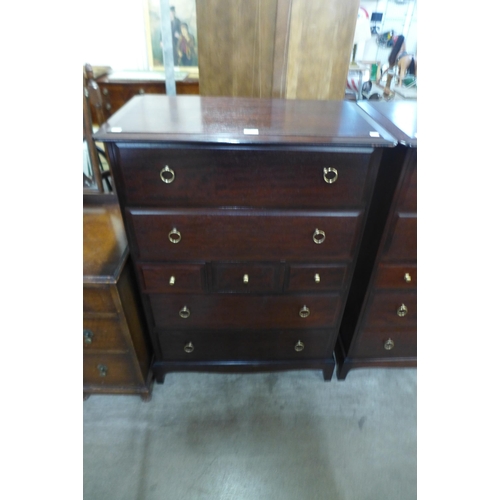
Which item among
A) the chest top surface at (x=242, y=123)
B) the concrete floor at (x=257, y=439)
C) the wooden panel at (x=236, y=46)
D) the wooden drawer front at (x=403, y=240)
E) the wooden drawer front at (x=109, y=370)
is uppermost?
the wooden panel at (x=236, y=46)

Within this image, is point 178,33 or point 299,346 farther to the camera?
point 178,33

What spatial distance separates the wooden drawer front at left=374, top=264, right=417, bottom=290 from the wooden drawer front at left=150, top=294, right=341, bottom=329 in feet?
0.55

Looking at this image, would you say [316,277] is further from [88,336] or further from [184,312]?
[88,336]

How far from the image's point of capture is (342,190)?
0.95 m

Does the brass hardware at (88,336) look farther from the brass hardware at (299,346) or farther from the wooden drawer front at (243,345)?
the brass hardware at (299,346)

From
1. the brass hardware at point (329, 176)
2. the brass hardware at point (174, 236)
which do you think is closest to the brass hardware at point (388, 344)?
the brass hardware at point (329, 176)

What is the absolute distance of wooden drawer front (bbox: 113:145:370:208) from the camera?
34.8 inches

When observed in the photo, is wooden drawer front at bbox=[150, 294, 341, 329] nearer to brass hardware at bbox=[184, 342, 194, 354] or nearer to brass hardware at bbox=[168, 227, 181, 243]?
brass hardware at bbox=[184, 342, 194, 354]

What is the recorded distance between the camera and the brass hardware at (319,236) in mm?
1018

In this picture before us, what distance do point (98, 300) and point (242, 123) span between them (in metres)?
0.74

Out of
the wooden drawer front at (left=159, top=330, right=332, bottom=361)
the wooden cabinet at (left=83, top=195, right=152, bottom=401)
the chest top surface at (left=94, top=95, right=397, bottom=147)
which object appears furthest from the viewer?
the wooden drawer front at (left=159, top=330, right=332, bottom=361)

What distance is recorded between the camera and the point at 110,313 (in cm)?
111

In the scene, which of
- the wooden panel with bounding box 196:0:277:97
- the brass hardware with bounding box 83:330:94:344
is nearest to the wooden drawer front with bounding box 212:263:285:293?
the brass hardware with bounding box 83:330:94:344

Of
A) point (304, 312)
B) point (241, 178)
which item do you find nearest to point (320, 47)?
point (241, 178)
